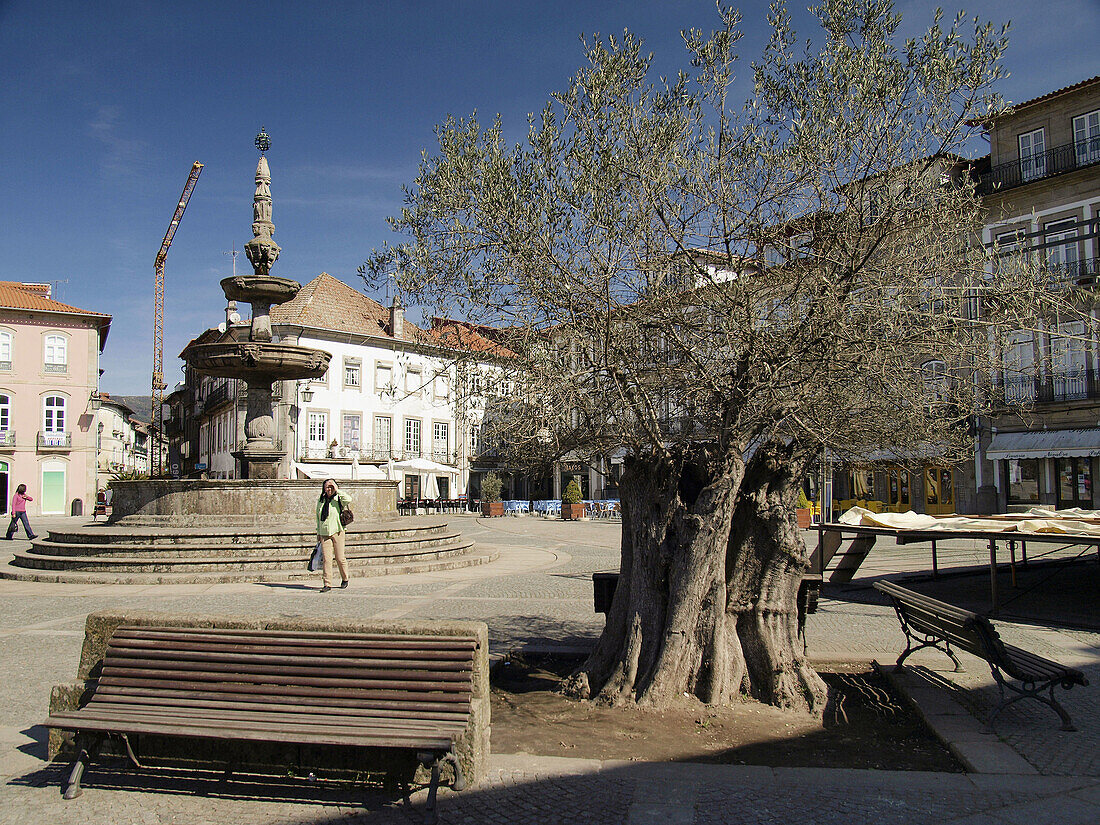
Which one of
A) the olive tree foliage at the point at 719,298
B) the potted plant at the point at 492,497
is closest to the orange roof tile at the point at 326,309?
the potted plant at the point at 492,497

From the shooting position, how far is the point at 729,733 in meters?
5.06

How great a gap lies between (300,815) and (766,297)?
14.2 ft

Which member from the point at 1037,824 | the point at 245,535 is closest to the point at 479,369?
the point at 1037,824

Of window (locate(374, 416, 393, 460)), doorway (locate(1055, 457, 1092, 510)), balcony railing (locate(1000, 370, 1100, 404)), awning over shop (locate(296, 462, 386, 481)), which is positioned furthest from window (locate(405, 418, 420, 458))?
doorway (locate(1055, 457, 1092, 510))

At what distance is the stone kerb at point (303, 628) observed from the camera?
4.14 metres

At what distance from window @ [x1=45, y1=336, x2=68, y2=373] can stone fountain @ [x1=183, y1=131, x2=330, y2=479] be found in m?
33.8

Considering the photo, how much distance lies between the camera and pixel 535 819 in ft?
12.3

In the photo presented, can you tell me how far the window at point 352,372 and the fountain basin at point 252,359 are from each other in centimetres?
2844

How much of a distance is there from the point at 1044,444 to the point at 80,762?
29187 millimetres

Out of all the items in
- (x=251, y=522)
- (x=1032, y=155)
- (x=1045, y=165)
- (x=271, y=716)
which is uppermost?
(x=1032, y=155)

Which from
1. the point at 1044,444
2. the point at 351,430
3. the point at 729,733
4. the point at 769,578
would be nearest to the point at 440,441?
the point at 351,430

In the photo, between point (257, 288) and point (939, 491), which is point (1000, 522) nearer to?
point (257, 288)

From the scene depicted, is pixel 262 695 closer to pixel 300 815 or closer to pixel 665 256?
pixel 300 815

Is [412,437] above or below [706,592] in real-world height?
above
